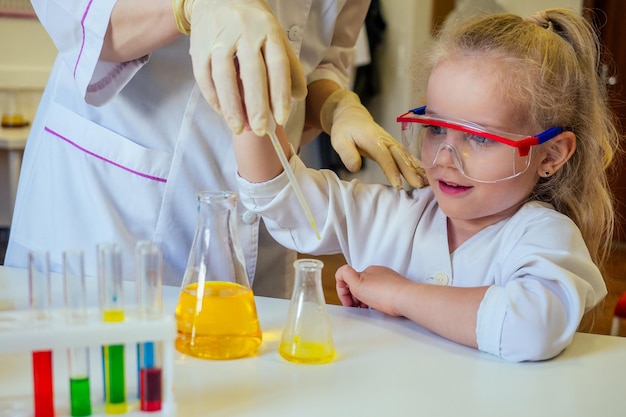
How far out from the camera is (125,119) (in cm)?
129

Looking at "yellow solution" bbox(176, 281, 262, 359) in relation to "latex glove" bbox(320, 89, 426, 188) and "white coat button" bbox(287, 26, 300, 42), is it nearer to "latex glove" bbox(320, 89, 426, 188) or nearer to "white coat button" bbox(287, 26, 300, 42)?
"latex glove" bbox(320, 89, 426, 188)

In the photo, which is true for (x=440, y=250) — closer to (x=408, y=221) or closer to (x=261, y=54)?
(x=408, y=221)

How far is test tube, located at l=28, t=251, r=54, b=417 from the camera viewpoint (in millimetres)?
692

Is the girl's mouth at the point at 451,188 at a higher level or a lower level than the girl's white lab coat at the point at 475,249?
higher

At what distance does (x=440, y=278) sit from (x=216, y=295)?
1.59ft

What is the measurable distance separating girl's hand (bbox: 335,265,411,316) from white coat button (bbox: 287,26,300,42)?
469mm

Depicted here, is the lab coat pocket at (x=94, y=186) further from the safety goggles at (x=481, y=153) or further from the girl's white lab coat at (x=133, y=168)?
the safety goggles at (x=481, y=153)

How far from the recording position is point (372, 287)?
1107 mm

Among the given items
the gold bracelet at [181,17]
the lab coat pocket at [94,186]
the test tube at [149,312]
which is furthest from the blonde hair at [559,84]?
the test tube at [149,312]

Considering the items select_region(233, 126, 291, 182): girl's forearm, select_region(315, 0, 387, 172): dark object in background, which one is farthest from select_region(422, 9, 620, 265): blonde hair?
select_region(315, 0, 387, 172): dark object in background

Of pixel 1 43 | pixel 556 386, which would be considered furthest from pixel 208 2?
pixel 1 43

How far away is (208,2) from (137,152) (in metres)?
0.34

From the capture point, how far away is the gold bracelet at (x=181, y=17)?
106 centimetres

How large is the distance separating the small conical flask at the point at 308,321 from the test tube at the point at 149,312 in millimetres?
221
